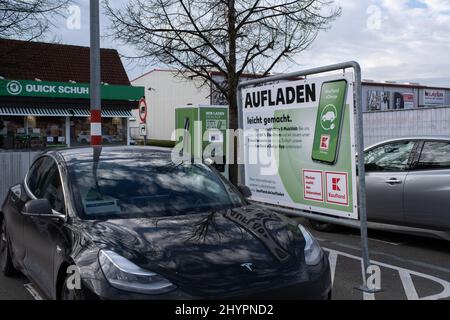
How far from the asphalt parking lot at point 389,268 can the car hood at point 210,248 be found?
1.59 metres

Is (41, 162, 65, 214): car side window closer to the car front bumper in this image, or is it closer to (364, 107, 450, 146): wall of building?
the car front bumper

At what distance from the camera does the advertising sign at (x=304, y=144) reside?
5898 mm

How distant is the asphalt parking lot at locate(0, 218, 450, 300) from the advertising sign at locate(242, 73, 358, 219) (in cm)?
77

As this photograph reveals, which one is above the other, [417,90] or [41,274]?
[417,90]

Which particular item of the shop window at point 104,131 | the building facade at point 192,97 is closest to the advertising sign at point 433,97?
the building facade at point 192,97

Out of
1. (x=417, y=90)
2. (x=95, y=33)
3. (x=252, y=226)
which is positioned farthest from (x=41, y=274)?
(x=417, y=90)

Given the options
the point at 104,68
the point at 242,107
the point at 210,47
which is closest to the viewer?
the point at 242,107

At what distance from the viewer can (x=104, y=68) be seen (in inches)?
1040

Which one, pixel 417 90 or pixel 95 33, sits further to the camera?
pixel 417 90

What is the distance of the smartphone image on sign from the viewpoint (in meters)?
5.87

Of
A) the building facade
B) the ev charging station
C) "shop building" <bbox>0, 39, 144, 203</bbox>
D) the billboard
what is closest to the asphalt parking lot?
the ev charging station

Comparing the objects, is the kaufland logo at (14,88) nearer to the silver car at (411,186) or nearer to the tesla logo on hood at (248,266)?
the silver car at (411,186)
